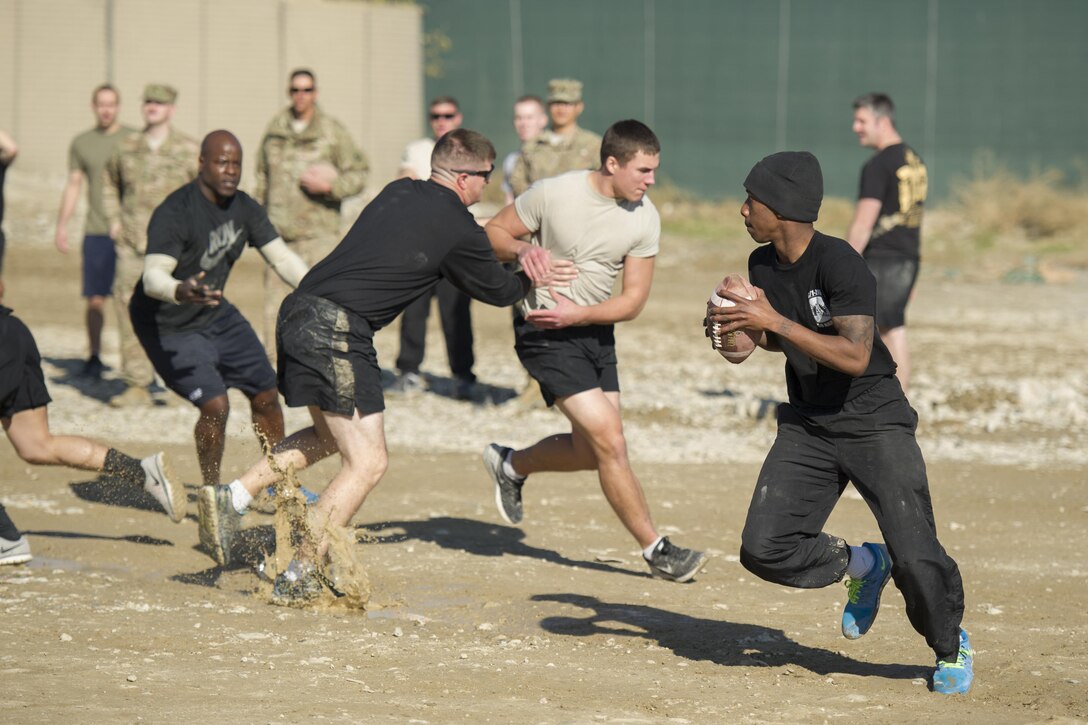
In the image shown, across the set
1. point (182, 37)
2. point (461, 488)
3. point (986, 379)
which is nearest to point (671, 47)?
point (182, 37)

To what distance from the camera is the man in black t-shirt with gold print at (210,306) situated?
793cm

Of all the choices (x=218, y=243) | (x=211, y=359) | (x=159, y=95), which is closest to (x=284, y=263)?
(x=218, y=243)

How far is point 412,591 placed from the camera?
696 cm

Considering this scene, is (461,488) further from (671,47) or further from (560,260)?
(671,47)

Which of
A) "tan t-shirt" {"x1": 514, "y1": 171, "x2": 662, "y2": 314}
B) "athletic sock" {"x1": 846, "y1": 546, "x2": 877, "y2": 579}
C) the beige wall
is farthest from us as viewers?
the beige wall

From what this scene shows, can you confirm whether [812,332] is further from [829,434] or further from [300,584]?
[300,584]

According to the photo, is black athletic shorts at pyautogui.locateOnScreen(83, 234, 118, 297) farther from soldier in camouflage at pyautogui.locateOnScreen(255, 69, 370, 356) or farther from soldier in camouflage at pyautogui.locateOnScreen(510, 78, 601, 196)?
soldier in camouflage at pyautogui.locateOnScreen(510, 78, 601, 196)

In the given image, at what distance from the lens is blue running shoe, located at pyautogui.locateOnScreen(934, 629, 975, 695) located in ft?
17.6

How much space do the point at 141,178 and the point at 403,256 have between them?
5404mm

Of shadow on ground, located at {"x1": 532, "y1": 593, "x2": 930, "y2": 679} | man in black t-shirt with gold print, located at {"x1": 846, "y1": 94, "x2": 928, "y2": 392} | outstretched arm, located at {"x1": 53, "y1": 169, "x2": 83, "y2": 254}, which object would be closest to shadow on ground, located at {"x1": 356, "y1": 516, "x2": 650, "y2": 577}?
shadow on ground, located at {"x1": 532, "y1": 593, "x2": 930, "y2": 679}

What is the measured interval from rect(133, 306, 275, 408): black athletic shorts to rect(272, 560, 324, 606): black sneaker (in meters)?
1.92

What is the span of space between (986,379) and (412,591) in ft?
24.9

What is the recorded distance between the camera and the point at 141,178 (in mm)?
11258

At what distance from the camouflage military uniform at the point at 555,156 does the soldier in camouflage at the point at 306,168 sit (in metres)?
1.23
